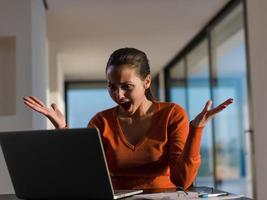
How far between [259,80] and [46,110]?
249 centimetres

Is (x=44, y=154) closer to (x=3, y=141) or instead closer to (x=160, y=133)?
(x=3, y=141)

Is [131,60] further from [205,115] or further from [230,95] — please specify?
[230,95]

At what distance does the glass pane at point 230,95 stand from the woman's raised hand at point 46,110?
305 centimetres

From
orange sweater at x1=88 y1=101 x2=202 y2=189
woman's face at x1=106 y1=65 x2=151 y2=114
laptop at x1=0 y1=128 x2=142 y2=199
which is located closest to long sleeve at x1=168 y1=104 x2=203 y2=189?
orange sweater at x1=88 y1=101 x2=202 y2=189

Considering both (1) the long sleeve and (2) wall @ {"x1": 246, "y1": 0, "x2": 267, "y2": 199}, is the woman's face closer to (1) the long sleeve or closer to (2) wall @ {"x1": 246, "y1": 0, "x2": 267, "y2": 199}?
(1) the long sleeve

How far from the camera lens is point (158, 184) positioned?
1677mm

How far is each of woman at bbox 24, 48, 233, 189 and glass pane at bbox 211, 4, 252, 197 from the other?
2858 millimetres

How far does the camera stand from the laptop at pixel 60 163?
125 centimetres

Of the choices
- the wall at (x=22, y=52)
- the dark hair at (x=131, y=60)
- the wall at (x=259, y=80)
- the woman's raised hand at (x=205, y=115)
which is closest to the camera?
the woman's raised hand at (x=205, y=115)

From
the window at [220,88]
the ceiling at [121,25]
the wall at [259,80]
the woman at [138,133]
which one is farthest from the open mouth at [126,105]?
the ceiling at [121,25]

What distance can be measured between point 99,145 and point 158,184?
494 millimetres

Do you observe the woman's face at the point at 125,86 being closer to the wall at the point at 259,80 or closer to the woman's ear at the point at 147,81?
the woman's ear at the point at 147,81

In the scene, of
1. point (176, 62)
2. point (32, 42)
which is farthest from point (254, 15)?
point (176, 62)

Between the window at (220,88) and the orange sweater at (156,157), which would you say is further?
the window at (220,88)
